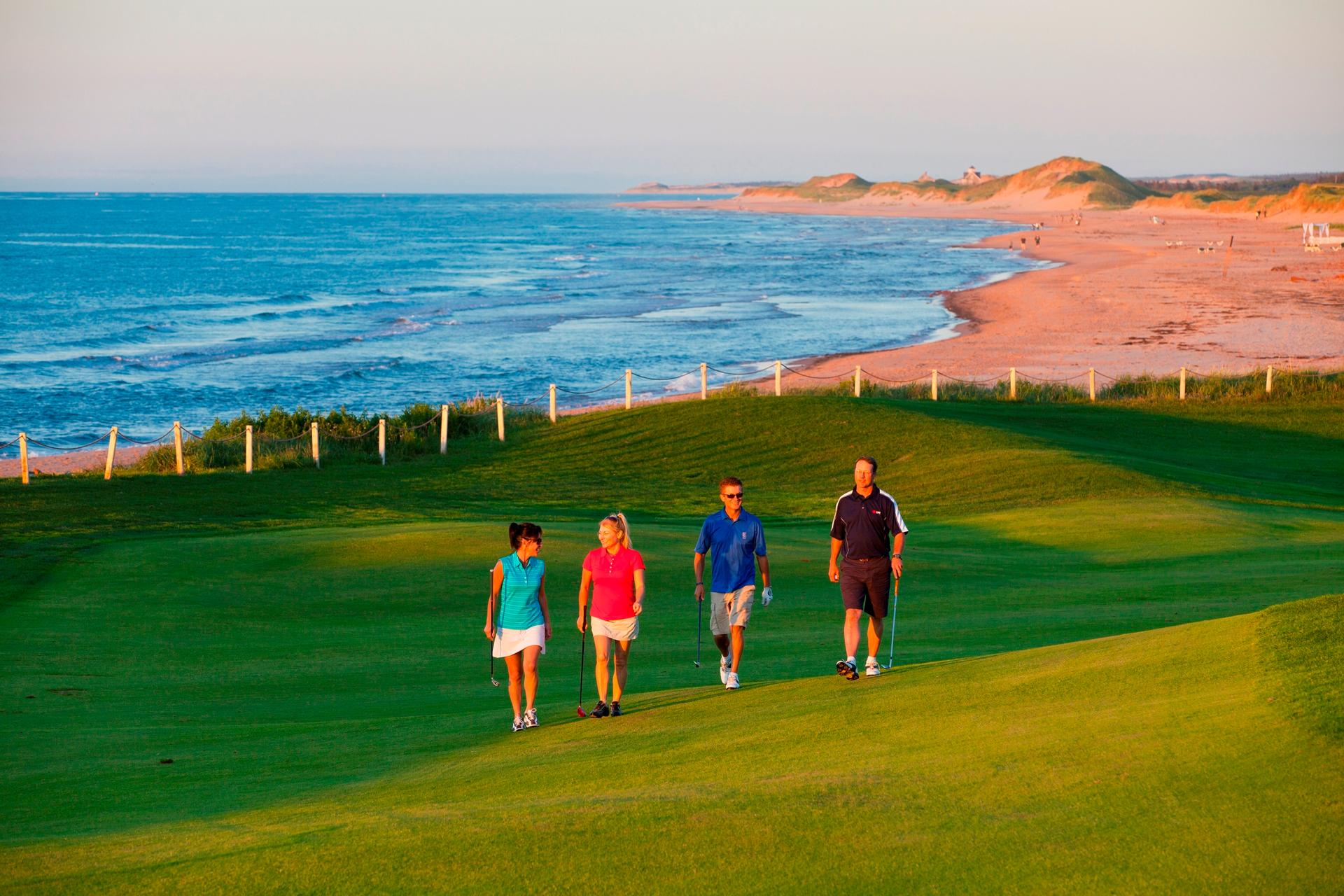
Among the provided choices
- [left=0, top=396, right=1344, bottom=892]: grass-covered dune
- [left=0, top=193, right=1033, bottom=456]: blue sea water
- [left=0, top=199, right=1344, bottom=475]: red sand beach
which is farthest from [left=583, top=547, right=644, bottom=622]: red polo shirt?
[left=0, top=193, right=1033, bottom=456]: blue sea water

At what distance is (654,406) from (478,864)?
96.4ft

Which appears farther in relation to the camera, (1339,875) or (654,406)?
(654,406)

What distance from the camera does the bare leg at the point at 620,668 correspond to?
426 inches

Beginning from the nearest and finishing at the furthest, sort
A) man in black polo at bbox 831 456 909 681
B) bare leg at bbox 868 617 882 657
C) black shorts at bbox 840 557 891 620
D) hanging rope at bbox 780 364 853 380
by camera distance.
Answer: man in black polo at bbox 831 456 909 681 < black shorts at bbox 840 557 891 620 < bare leg at bbox 868 617 882 657 < hanging rope at bbox 780 364 853 380

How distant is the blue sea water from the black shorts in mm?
38087

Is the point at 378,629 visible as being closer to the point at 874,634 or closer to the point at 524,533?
the point at 524,533

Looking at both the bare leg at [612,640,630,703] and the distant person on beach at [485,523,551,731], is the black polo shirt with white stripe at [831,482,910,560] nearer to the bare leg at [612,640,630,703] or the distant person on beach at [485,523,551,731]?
the bare leg at [612,640,630,703]

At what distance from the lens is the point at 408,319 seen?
7975cm

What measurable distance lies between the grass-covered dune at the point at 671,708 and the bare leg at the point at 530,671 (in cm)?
31

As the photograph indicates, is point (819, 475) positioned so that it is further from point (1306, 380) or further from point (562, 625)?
point (1306, 380)

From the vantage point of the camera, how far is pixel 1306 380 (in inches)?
1615

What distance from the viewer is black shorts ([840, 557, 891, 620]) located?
11328 millimetres

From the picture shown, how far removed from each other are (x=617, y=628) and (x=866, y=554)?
238cm

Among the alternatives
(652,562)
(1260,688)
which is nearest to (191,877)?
(1260,688)
